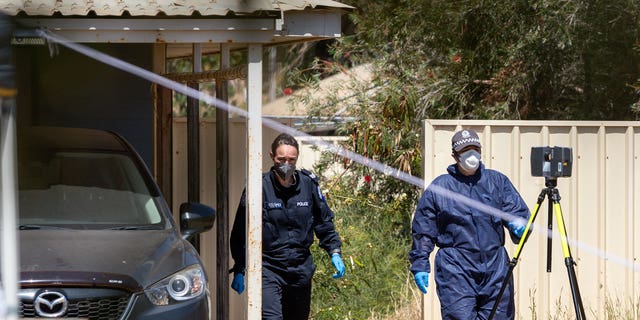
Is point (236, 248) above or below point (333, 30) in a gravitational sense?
below

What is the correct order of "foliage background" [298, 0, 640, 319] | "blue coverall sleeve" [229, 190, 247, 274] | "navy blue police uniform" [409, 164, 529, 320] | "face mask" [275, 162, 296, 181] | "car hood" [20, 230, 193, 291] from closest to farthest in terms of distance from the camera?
"car hood" [20, 230, 193, 291] → "navy blue police uniform" [409, 164, 529, 320] → "face mask" [275, 162, 296, 181] → "blue coverall sleeve" [229, 190, 247, 274] → "foliage background" [298, 0, 640, 319]

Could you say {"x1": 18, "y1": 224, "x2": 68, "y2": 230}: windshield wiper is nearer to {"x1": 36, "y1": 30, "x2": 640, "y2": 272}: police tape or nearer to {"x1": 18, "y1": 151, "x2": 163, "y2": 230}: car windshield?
{"x1": 18, "y1": 151, "x2": 163, "y2": 230}: car windshield

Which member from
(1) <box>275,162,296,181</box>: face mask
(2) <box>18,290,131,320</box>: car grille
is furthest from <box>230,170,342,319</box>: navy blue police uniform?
(2) <box>18,290,131,320</box>: car grille

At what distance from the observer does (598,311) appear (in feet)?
27.7

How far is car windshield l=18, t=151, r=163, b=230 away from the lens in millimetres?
6879

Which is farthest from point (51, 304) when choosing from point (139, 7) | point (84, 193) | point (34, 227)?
point (139, 7)

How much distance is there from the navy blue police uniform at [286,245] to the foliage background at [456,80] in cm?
284

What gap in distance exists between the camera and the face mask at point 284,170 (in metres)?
7.07

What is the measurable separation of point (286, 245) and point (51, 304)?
1.87 metres

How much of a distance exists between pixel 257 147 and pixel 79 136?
4.95 feet

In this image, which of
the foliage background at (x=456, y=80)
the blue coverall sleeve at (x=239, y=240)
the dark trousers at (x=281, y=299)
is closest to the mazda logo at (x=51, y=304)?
the dark trousers at (x=281, y=299)

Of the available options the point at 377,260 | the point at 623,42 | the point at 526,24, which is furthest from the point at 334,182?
the point at 623,42

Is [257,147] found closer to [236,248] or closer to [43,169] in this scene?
[236,248]

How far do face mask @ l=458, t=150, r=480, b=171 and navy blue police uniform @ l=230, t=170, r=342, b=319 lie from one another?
1075 mm
